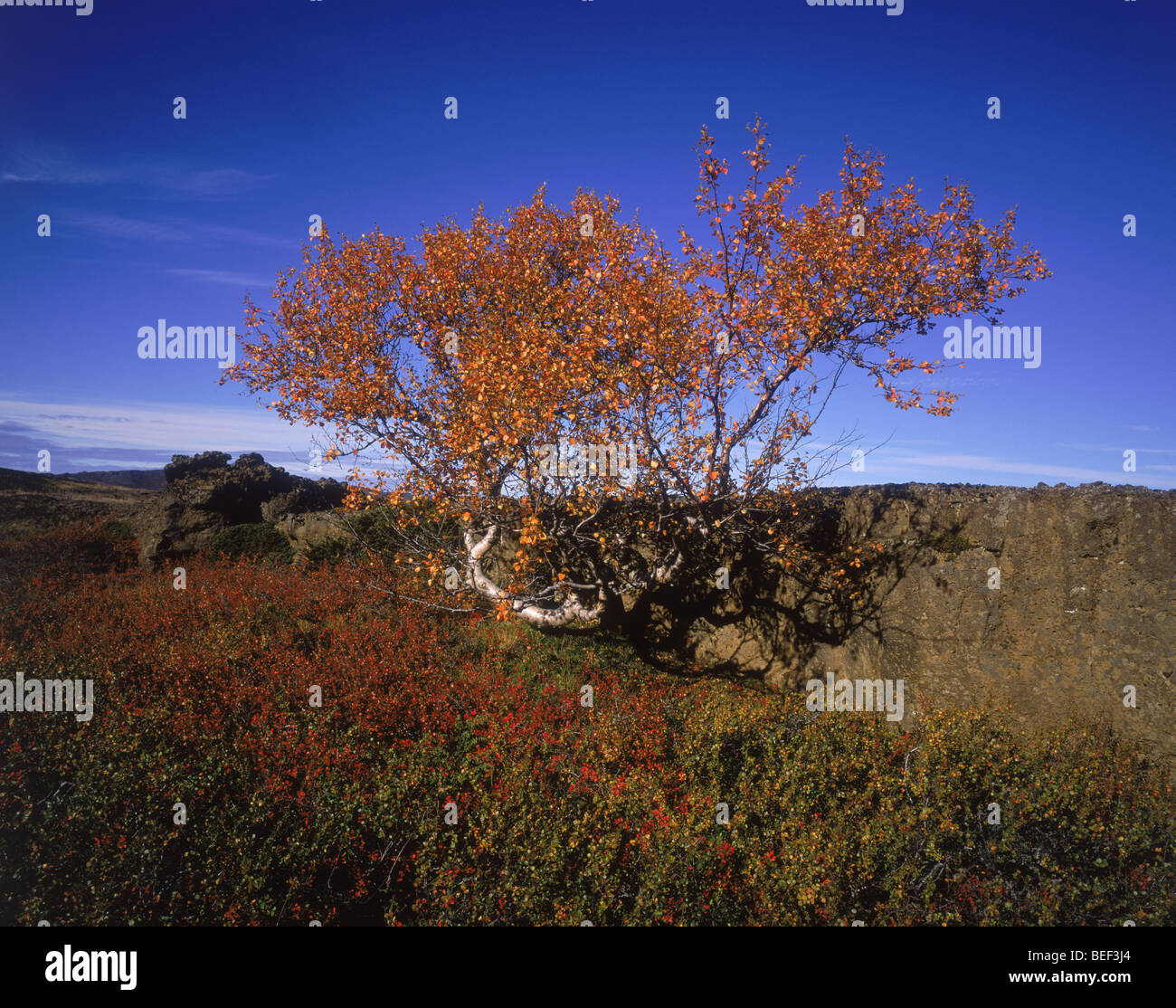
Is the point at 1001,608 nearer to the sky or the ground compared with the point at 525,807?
nearer to the sky

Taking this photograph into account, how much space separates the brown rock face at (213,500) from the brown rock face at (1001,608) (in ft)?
55.4

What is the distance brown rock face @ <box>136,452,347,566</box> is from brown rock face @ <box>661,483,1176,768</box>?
55.4 feet

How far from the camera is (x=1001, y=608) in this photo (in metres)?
10.8

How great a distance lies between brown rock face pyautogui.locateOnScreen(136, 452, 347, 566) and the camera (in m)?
19.6

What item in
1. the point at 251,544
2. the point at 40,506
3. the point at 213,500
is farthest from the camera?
the point at 40,506

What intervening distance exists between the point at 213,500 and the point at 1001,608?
2211cm
